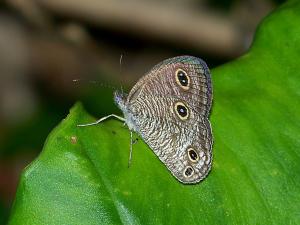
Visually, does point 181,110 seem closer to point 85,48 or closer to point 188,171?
point 188,171

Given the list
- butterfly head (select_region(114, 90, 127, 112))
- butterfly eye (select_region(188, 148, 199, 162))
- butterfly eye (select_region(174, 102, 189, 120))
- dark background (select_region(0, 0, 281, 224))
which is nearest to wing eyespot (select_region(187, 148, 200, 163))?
butterfly eye (select_region(188, 148, 199, 162))

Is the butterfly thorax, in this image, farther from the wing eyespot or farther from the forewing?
the wing eyespot

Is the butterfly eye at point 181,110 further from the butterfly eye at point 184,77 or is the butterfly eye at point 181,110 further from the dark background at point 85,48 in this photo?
the dark background at point 85,48

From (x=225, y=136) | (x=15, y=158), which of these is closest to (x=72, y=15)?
(x=15, y=158)

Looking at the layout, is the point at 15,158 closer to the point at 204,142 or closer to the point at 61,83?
the point at 61,83

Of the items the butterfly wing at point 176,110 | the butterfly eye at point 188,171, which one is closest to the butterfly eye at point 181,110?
the butterfly wing at point 176,110

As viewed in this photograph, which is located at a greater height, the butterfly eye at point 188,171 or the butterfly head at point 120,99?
the butterfly eye at point 188,171
